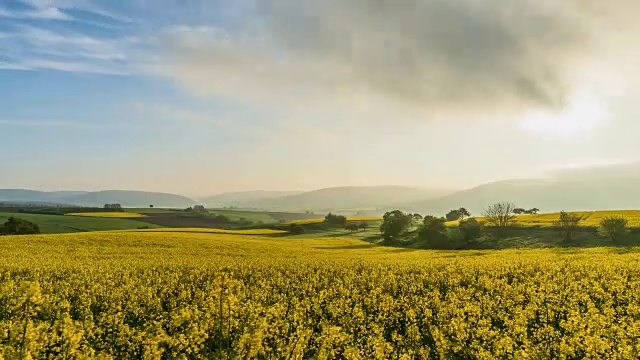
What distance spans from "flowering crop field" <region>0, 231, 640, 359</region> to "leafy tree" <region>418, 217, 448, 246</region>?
4372 centimetres

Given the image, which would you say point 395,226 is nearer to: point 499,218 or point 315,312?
point 499,218

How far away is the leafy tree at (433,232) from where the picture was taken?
69.3 meters

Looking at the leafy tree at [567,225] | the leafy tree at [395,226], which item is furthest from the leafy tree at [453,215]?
the leafy tree at [567,225]

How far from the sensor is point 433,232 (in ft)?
230

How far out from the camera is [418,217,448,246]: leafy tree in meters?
69.3

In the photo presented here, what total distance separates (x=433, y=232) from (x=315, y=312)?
61.0 m

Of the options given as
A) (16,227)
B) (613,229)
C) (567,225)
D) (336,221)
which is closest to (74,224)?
(16,227)

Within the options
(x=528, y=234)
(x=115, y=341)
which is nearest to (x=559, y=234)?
(x=528, y=234)

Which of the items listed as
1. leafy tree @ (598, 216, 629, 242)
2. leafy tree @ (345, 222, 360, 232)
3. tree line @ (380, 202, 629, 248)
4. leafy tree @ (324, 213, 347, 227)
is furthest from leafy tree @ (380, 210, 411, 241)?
leafy tree @ (598, 216, 629, 242)

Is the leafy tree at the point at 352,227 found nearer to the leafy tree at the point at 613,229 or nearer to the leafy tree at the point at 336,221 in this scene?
the leafy tree at the point at 336,221

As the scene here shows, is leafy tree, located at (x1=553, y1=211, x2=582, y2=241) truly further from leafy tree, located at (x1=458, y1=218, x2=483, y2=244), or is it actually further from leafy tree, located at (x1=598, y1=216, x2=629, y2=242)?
leafy tree, located at (x1=458, y1=218, x2=483, y2=244)

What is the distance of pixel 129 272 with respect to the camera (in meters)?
23.2

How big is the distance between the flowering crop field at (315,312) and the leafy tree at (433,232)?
4372 centimetres

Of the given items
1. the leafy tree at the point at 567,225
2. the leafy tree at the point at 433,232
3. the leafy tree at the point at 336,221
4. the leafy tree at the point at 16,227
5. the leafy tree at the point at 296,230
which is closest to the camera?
the leafy tree at the point at 567,225
